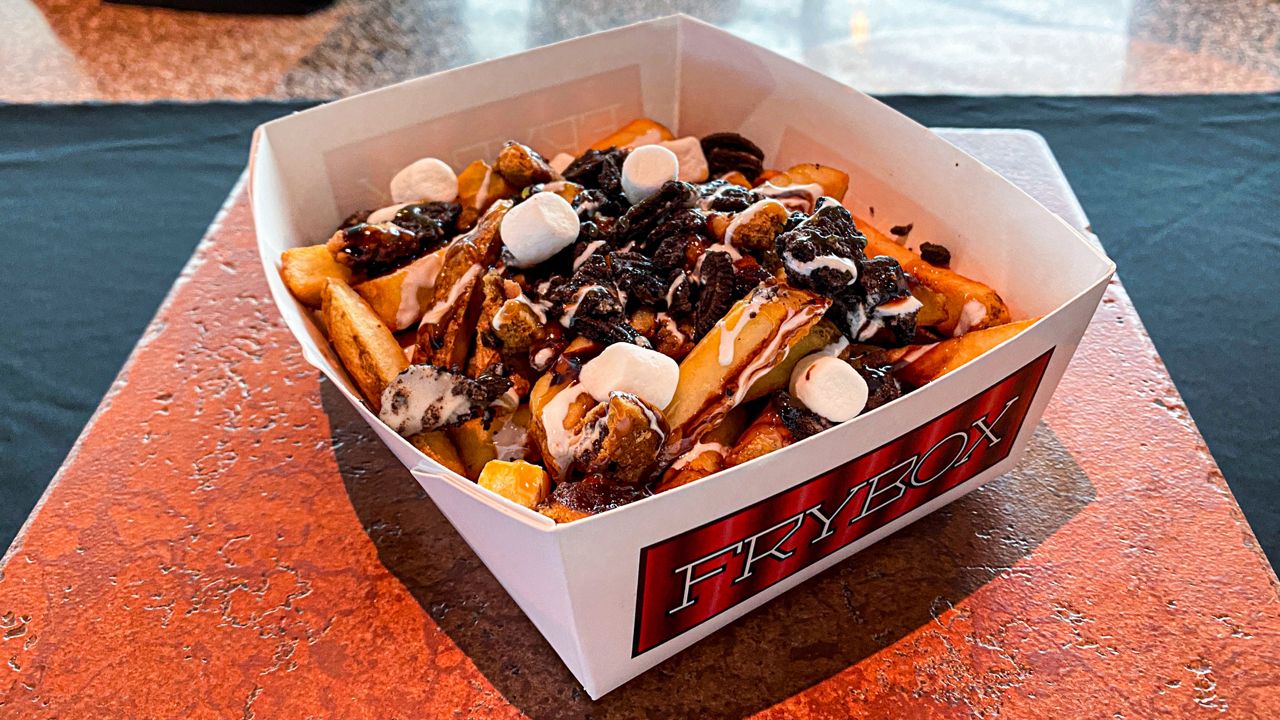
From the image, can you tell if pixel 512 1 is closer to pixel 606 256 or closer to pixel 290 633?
pixel 606 256

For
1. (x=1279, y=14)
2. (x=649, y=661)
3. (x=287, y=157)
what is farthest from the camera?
(x=1279, y=14)

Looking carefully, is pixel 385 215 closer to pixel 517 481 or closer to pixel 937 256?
pixel 517 481

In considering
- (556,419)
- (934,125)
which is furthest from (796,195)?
(934,125)

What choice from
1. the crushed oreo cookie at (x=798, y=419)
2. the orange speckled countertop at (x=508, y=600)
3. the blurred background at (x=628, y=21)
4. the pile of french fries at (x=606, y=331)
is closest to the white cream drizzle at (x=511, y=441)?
the pile of french fries at (x=606, y=331)

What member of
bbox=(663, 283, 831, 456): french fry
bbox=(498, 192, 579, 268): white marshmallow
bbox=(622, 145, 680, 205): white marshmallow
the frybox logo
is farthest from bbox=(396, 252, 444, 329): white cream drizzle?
the frybox logo

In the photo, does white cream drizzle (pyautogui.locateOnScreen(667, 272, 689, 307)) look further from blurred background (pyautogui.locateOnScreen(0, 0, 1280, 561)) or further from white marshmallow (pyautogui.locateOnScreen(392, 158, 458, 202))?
blurred background (pyautogui.locateOnScreen(0, 0, 1280, 561))

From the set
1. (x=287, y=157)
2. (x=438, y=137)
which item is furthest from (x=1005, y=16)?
(x=287, y=157)
